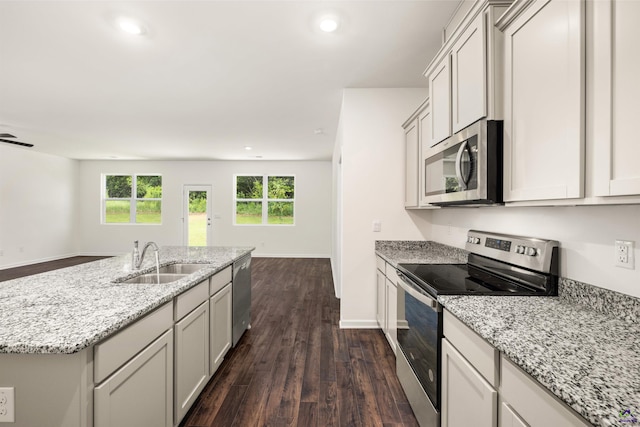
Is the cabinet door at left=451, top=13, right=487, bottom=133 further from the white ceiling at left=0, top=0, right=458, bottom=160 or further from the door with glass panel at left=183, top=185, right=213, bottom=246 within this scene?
the door with glass panel at left=183, top=185, right=213, bottom=246

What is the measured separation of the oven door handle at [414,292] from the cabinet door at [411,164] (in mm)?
1040

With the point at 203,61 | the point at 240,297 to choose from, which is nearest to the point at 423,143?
the point at 203,61

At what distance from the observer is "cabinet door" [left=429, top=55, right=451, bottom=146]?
1896mm

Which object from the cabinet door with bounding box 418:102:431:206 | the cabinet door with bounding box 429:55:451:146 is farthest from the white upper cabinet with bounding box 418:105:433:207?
the cabinet door with bounding box 429:55:451:146

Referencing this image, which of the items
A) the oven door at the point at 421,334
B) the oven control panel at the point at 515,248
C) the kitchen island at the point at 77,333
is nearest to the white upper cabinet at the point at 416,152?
the oven control panel at the point at 515,248

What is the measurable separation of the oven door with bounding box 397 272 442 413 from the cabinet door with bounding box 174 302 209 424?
1381 millimetres

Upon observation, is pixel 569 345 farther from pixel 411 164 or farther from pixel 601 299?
pixel 411 164

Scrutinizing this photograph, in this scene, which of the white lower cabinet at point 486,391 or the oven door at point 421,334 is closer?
the white lower cabinet at point 486,391

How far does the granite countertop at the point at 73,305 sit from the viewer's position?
0.97m

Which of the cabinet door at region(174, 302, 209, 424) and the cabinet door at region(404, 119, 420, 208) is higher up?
the cabinet door at region(404, 119, 420, 208)

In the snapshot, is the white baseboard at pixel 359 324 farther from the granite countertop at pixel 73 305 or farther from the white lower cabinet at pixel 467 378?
the white lower cabinet at pixel 467 378

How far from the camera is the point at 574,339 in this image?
96cm

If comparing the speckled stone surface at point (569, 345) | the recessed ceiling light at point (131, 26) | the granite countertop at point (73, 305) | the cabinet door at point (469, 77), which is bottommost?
the granite countertop at point (73, 305)

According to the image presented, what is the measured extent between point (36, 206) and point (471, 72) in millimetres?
9241
